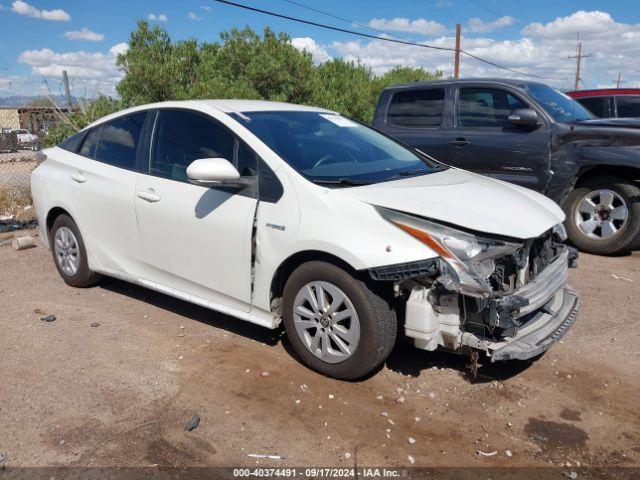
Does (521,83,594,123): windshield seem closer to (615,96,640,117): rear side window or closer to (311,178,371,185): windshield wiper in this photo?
(615,96,640,117): rear side window

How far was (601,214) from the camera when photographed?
6.32 meters

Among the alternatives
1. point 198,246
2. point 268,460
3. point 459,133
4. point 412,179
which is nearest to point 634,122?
point 459,133

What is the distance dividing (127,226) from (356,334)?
219 cm

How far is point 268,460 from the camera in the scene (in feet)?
9.27

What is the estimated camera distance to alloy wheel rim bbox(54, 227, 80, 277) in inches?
204

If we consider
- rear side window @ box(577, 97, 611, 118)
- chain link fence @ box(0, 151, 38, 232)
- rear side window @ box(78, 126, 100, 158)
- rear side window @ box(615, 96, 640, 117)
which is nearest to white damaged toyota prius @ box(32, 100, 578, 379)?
rear side window @ box(78, 126, 100, 158)

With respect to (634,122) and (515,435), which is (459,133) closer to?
(634,122)

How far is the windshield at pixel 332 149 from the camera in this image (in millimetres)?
3707

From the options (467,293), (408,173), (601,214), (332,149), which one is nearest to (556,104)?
(601,214)

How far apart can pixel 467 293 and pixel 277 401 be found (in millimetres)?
1289

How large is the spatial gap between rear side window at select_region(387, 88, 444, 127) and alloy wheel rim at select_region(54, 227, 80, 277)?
434cm

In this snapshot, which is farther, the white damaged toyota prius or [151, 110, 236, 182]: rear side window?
[151, 110, 236, 182]: rear side window

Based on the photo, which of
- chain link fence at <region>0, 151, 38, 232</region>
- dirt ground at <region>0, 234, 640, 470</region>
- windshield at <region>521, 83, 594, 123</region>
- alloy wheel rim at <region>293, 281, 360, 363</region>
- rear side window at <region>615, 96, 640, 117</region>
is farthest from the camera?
rear side window at <region>615, 96, 640, 117</region>

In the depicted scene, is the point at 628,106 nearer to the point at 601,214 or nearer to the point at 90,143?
the point at 601,214
